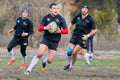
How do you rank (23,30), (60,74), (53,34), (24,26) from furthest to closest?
(23,30), (24,26), (60,74), (53,34)

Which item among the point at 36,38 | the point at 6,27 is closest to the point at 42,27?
the point at 6,27

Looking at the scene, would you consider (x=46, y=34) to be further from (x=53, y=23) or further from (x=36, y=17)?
(x=36, y=17)

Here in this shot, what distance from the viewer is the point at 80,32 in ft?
42.1

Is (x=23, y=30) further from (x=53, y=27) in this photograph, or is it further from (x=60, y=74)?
(x=53, y=27)

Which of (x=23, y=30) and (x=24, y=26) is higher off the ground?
(x=24, y=26)

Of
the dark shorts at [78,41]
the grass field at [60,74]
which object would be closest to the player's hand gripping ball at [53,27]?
the grass field at [60,74]

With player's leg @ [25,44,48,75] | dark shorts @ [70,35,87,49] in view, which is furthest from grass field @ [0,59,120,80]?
dark shorts @ [70,35,87,49]

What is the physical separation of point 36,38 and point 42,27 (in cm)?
2264

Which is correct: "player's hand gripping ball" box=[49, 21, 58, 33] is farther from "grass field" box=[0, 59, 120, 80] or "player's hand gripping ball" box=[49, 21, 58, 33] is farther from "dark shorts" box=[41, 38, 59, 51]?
"grass field" box=[0, 59, 120, 80]

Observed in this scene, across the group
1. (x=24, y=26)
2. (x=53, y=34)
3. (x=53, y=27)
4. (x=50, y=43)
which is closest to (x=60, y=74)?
(x=50, y=43)

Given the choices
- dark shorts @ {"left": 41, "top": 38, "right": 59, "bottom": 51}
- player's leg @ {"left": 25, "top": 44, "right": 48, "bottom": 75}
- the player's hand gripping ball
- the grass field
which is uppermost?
the player's hand gripping ball

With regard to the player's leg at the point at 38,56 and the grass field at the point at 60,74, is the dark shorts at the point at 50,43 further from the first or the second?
the grass field at the point at 60,74

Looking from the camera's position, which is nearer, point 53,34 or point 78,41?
point 53,34

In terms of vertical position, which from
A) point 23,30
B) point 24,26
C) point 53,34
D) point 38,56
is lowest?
point 38,56
